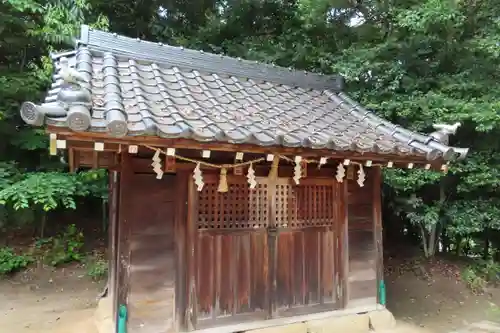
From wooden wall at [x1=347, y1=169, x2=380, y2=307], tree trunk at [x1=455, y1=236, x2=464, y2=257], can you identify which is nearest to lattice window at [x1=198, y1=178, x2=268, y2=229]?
wooden wall at [x1=347, y1=169, x2=380, y2=307]

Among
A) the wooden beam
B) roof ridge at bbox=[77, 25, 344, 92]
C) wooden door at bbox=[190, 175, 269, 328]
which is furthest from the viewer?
roof ridge at bbox=[77, 25, 344, 92]

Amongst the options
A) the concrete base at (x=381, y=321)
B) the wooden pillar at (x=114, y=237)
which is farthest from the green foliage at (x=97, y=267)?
the concrete base at (x=381, y=321)

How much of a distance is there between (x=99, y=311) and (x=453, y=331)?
6.15 metres

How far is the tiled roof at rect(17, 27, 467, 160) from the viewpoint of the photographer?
3.47 m

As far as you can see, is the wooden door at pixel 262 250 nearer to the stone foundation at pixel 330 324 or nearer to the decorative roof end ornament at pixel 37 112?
the stone foundation at pixel 330 324

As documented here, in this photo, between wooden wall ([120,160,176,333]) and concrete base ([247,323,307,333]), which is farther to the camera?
concrete base ([247,323,307,333])

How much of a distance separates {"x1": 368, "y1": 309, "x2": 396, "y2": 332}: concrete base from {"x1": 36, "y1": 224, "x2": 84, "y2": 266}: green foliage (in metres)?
7.74

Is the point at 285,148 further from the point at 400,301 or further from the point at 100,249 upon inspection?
the point at 100,249

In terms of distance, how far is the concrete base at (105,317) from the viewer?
5.29 m

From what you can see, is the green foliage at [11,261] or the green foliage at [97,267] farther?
the green foliage at [97,267]

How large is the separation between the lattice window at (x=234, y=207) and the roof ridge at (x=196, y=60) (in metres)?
2.49

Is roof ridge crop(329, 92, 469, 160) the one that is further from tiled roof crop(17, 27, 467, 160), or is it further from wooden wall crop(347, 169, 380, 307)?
wooden wall crop(347, 169, 380, 307)

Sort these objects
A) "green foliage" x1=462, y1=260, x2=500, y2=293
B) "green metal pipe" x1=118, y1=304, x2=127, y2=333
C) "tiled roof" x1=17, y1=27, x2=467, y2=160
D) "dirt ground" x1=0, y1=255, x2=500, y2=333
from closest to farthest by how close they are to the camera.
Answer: "tiled roof" x1=17, y1=27, x2=467, y2=160
"green metal pipe" x1=118, y1=304, x2=127, y2=333
"dirt ground" x1=0, y1=255, x2=500, y2=333
"green foliage" x1=462, y1=260, x2=500, y2=293


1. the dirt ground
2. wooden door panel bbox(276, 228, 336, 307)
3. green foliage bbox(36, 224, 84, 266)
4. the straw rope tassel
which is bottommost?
the dirt ground
